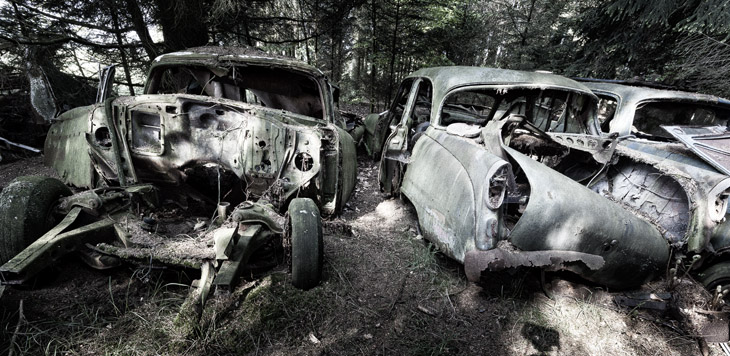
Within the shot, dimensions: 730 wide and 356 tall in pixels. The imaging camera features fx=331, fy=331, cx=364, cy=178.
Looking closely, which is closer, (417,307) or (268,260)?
(417,307)

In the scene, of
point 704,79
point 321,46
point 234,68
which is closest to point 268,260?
point 234,68

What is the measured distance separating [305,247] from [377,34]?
31.4 ft

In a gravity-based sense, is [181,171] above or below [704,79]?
below

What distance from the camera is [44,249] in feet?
6.52

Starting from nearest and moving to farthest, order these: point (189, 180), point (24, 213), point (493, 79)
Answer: point (24, 213)
point (189, 180)
point (493, 79)

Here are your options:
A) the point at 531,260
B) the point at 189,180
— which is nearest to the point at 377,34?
the point at 189,180

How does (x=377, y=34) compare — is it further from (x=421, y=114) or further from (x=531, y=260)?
(x=531, y=260)

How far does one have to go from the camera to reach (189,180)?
130 inches

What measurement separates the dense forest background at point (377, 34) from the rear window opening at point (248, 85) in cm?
189

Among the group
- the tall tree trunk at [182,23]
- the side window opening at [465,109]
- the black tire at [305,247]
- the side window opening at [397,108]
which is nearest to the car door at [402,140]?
the side window opening at [465,109]

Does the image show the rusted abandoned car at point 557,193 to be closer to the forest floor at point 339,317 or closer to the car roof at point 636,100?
the forest floor at point 339,317

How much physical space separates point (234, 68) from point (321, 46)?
881 cm

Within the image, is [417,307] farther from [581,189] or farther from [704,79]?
[704,79]

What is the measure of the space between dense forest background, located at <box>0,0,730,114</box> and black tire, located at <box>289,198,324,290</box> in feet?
15.2
